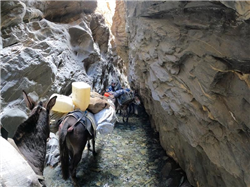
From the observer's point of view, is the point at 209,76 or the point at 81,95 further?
the point at 81,95

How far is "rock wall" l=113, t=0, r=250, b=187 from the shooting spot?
1978 mm

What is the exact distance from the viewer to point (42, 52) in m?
6.02

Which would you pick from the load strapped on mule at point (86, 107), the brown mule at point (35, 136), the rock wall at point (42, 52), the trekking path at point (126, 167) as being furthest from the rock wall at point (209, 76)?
the rock wall at point (42, 52)

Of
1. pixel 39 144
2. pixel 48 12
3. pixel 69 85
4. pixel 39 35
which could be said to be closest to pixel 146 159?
pixel 39 144

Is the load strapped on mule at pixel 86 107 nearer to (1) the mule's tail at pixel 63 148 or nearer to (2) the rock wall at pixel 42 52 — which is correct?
(1) the mule's tail at pixel 63 148

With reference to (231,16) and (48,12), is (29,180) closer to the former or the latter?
(231,16)

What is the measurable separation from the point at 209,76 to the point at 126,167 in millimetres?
3552

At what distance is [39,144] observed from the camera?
101 inches

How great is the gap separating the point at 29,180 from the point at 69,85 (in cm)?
583

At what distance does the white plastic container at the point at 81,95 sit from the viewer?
4.09 m

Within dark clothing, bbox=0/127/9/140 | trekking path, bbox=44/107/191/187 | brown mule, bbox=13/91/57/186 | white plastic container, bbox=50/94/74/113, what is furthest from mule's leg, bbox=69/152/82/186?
dark clothing, bbox=0/127/9/140

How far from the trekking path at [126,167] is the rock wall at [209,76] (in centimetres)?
82

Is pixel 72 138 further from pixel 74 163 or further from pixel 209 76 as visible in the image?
pixel 209 76

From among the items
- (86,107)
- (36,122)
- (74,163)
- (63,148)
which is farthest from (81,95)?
(36,122)
